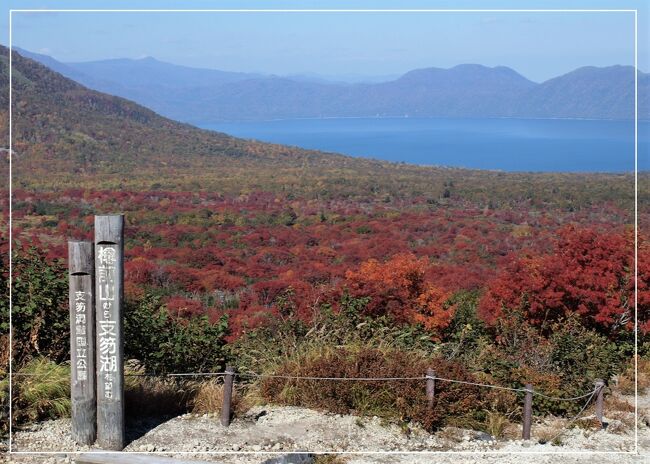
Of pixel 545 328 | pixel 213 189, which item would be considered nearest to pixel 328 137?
pixel 213 189

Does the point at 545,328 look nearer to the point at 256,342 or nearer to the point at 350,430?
the point at 256,342

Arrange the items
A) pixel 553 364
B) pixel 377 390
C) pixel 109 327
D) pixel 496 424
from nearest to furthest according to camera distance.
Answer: pixel 109 327, pixel 496 424, pixel 377 390, pixel 553 364

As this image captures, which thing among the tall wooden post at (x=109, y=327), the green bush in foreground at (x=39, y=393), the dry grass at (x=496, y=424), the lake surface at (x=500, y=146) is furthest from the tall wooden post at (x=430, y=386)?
the lake surface at (x=500, y=146)

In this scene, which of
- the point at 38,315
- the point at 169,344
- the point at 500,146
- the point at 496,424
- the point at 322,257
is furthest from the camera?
the point at 500,146

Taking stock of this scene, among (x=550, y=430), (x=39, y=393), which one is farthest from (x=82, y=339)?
(x=550, y=430)

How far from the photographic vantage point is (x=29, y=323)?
7.48 m

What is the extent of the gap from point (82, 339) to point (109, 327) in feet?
0.78

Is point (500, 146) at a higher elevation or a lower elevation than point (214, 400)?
higher

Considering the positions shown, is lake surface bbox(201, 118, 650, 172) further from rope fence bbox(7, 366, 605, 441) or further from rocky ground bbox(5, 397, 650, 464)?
rocky ground bbox(5, 397, 650, 464)

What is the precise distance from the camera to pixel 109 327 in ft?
20.6

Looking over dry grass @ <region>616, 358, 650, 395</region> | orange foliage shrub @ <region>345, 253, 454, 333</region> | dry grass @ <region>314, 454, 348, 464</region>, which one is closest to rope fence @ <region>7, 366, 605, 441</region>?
dry grass @ <region>314, 454, 348, 464</region>

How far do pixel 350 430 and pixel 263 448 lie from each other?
796 millimetres

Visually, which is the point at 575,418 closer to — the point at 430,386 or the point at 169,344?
the point at 430,386

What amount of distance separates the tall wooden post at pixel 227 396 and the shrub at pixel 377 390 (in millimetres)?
687
